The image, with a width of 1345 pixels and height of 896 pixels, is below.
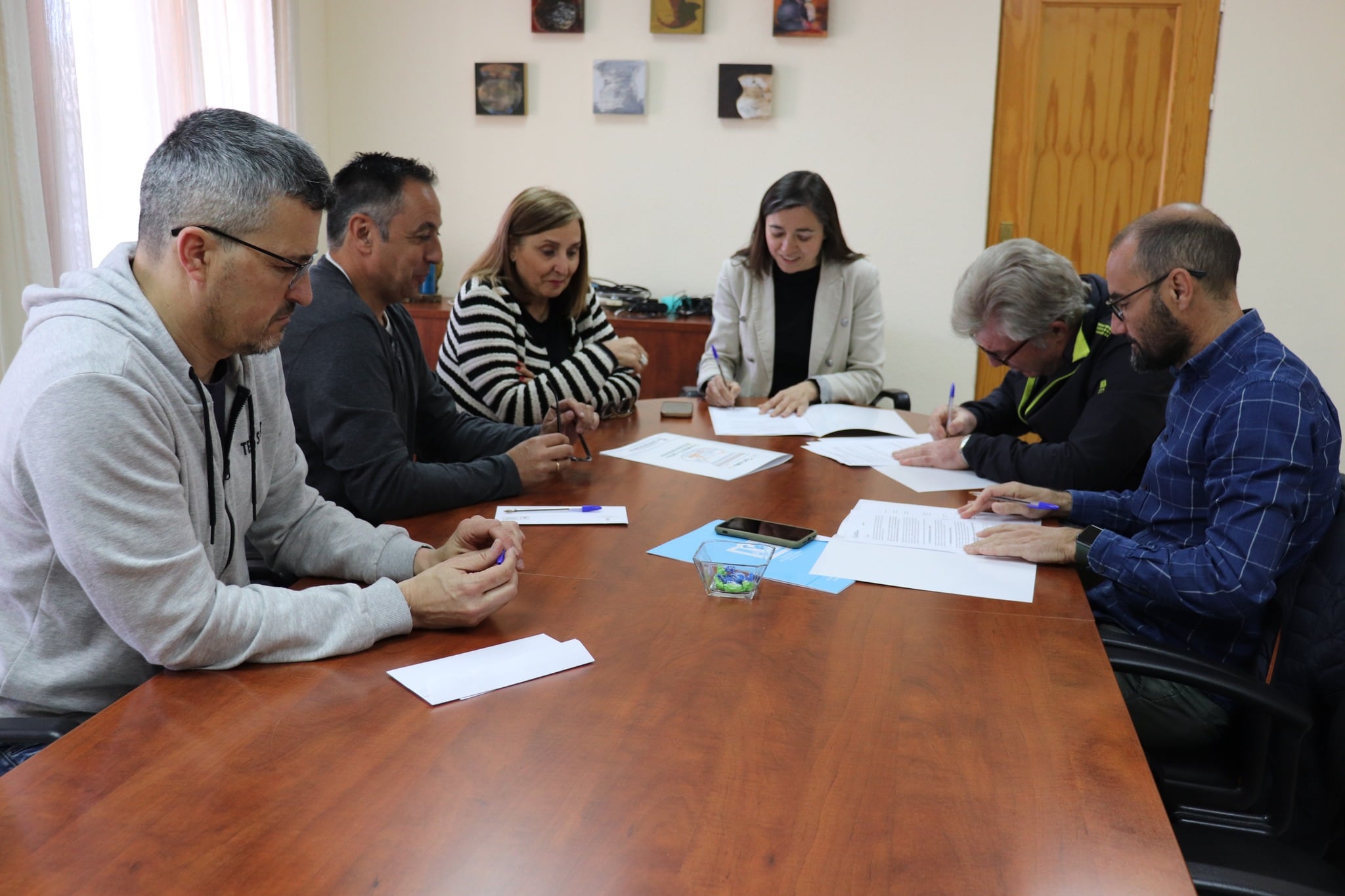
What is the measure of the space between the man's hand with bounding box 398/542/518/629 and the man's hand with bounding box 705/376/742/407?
1.73 metres

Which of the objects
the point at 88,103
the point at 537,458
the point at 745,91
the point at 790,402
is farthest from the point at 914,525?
the point at 745,91

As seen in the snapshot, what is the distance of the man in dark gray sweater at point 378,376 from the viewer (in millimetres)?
1883

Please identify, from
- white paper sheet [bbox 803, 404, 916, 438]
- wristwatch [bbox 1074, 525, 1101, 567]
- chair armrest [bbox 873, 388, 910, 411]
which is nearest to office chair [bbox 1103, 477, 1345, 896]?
wristwatch [bbox 1074, 525, 1101, 567]

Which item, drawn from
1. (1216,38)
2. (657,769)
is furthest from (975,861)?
(1216,38)

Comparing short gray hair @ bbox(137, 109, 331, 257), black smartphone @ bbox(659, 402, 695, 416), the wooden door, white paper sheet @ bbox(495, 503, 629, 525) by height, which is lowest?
black smartphone @ bbox(659, 402, 695, 416)

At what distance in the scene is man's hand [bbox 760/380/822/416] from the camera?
2.96 m

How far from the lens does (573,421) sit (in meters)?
2.45

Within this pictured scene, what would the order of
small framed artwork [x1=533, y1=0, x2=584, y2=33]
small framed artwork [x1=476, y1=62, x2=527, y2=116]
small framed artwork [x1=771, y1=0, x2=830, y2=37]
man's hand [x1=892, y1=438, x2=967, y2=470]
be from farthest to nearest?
small framed artwork [x1=476, y1=62, x2=527, y2=116] < small framed artwork [x1=533, y1=0, x2=584, y2=33] < small framed artwork [x1=771, y1=0, x2=830, y2=37] < man's hand [x1=892, y1=438, x2=967, y2=470]

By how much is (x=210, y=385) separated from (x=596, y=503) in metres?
0.78

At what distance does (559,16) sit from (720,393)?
244 centimetres

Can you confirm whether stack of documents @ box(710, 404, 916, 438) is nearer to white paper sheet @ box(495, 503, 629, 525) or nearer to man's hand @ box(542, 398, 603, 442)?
man's hand @ box(542, 398, 603, 442)

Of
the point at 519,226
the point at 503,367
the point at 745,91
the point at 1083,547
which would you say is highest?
the point at 745,91

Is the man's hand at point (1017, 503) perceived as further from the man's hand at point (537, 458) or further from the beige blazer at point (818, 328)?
the beige blazer at point (818, 328)

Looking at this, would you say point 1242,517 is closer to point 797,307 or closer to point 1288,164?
point 797,307
